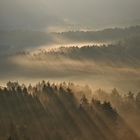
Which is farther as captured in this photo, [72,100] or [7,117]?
[72,100]

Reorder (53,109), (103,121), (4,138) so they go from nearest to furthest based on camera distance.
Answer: (4,138), (103,121), (53,109)

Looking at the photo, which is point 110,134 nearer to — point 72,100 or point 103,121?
point 103,121

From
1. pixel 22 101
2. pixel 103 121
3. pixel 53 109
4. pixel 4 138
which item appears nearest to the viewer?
pixel 4 138

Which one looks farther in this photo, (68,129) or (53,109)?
(53,109)

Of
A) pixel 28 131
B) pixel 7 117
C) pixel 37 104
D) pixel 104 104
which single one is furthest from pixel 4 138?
pixel 104 104

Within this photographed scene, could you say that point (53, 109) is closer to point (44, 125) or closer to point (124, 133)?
point (44, 125)

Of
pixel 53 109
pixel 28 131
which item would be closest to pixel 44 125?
pixel 28 131
